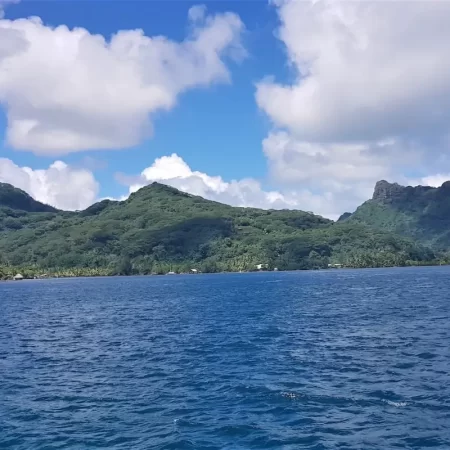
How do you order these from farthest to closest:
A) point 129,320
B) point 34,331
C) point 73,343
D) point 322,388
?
point 129,320, point 34,331, point 73,343, point 322,388

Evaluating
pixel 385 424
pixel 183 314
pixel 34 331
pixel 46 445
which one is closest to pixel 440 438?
pixel 385 424

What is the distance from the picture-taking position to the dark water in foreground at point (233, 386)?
100ft

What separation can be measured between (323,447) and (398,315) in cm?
6147

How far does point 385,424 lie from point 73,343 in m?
48.2

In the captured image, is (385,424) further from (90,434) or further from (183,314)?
(183,314)

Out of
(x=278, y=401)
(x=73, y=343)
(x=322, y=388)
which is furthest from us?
(x=73, y=343)

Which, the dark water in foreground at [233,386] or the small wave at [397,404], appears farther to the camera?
the small wave at [397,404]

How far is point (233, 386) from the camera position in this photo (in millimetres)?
41750

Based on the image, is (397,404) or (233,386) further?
(233,386)

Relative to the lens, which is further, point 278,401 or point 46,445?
point 278,401

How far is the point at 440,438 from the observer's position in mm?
28922

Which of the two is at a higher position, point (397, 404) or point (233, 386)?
point (397, 404)

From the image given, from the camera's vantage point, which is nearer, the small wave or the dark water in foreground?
the dark water in foreground

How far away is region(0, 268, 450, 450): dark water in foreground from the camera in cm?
3052
